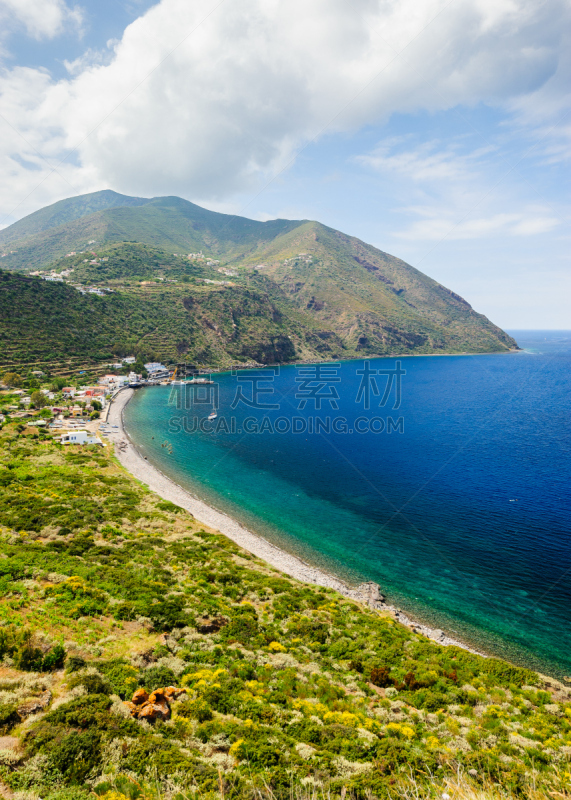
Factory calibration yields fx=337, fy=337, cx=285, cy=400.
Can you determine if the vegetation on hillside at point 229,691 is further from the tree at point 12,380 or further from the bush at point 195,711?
the tree at point 12,380

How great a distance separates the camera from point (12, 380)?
7512cm

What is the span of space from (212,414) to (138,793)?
7941cm

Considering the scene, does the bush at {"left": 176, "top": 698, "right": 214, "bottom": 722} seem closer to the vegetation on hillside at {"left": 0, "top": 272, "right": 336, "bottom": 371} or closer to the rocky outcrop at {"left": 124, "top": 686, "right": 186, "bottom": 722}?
the rocky outcrop at {"left": 124, "top": 686, "right": 186, "bottom": 722}

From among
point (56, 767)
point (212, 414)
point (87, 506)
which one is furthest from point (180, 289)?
point (56, 767)

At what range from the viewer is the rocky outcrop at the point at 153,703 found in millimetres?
11000

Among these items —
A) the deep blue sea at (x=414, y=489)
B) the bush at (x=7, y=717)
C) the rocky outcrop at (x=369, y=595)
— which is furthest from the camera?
the deep blue sea at (x=414, y=489)

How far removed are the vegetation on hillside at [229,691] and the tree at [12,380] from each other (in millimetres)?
63322

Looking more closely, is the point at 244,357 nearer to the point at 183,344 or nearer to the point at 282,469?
the point at 183,344

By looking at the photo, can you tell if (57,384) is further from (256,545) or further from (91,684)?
(91,684)

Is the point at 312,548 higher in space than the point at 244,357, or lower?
lower

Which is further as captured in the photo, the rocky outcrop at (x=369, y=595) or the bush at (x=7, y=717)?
the rocky outcrop at (x=369, y=595)

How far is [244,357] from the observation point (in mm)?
166000

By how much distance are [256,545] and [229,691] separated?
2130 centimetres

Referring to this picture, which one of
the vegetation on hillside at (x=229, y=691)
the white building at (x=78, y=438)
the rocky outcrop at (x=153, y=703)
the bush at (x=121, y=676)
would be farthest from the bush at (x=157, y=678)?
the white building at (x=78, y=438)
